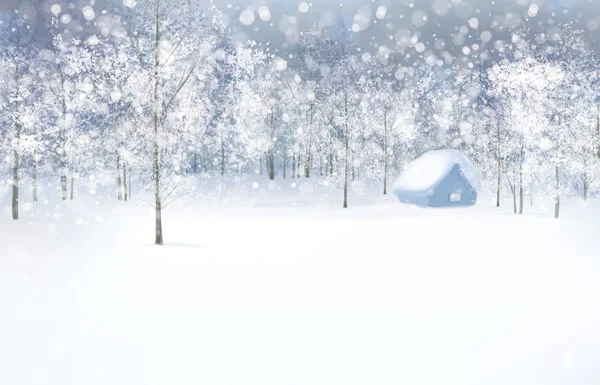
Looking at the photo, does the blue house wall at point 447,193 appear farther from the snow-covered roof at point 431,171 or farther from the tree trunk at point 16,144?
the tree trunk at point 16,144

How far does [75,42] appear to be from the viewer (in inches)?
1421

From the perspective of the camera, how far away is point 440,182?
3872 cm

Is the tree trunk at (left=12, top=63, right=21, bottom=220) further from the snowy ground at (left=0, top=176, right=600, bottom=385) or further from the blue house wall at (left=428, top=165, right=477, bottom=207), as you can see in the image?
the blue house wall at (left=428, top=165, right=477, bottom=207)

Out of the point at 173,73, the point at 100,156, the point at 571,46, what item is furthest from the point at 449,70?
the point at 173,73

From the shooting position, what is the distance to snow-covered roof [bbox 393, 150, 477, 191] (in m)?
39.0

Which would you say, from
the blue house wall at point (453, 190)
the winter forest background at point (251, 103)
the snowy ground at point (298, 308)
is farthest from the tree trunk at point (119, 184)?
the blue house wall at point (453, 190)

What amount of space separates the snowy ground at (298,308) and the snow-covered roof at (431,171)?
1649 centimetres

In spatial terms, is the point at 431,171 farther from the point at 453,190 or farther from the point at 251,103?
the point at 251,103

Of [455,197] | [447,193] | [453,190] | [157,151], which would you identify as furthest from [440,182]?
[157,151]

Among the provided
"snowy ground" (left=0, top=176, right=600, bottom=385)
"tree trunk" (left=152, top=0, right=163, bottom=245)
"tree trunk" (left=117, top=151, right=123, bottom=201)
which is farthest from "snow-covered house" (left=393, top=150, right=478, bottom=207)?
"tree trunk" (left=152, top=0, right=163, bottom=245)

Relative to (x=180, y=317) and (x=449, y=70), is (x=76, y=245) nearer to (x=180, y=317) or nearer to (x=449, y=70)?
(x=180, y=317)

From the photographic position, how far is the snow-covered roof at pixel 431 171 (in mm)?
39000

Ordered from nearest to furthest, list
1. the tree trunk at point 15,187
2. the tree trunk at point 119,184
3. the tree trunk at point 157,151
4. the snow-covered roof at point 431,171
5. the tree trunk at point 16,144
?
1. the tree trunk at point 157,151
2. the tree trunk at point 16,144
3. the tree trunk at point 15,187
4. the snow-covered roof at point 431,171
5. the tree trunk at point 119,184

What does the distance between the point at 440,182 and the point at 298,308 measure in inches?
1200
